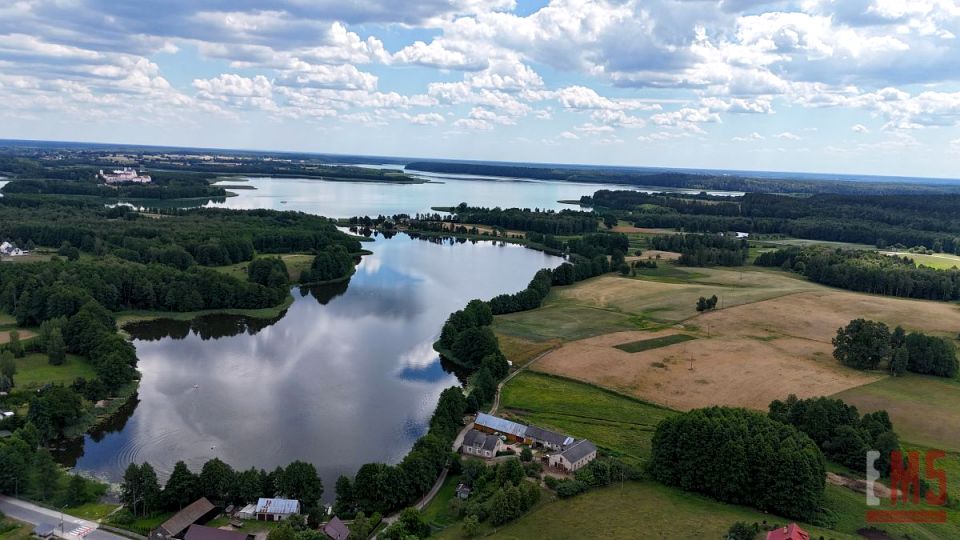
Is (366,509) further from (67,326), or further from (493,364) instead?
(67,326)

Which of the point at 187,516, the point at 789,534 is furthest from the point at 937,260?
the point at 187,516

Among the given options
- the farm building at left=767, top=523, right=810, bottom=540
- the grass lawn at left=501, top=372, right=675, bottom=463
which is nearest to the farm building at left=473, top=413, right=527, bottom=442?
the grass lawn at left=501, top=372, right=675, bottom=463

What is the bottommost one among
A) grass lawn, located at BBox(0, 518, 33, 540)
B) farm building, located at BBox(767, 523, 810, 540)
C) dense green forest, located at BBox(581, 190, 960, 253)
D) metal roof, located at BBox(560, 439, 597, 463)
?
grass lawn, located at BBox(0, 518, 33, 540)

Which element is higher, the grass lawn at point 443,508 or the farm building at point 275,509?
the farm building at point 275,509

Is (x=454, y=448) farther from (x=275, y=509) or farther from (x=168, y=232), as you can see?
(x=168, y=232)

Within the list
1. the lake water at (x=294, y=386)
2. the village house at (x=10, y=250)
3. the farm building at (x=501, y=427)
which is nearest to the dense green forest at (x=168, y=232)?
the village house at (x=10, y=250)

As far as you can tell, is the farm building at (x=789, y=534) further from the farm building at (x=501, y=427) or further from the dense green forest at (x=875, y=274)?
the dense green forest at (x=875, y=274)

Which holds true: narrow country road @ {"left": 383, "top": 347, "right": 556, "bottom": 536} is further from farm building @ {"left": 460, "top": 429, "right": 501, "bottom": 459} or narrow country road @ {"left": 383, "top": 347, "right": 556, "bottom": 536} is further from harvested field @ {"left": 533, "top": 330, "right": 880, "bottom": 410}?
harvested field @ {"left": 533, "top": 330, "right": 880, "bottom": 410}
